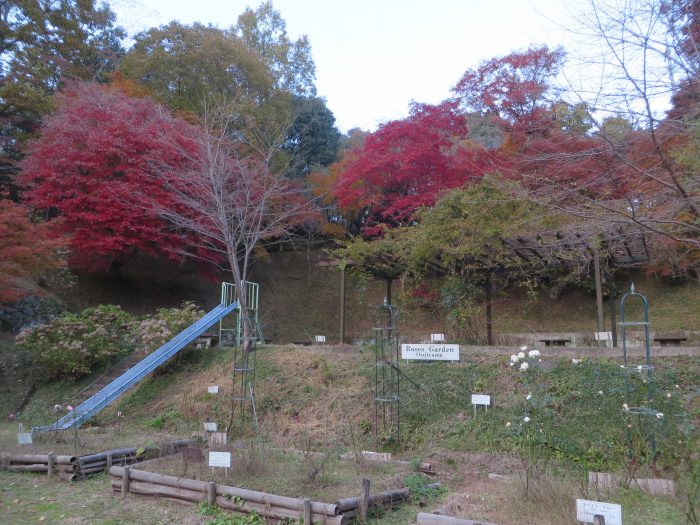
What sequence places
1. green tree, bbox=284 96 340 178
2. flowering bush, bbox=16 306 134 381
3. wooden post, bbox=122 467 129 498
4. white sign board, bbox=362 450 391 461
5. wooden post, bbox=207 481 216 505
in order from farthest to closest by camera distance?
green tree, bbox=284 96 340 178 < flowering bush, bbox=16 306 134 381 < white sign board, bbox=362 450 391 461 < wooden post, bbox=122 467 129 498 < wooden post, bbox=207 481 216 505

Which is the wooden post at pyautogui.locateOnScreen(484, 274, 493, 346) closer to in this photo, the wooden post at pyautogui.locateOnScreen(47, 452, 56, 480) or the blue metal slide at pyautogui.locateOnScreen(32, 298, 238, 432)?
the blue metal slide at pyautogui.locateOnScreen(32, 298, 238, 432)

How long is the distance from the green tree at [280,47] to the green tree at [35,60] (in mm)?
6381

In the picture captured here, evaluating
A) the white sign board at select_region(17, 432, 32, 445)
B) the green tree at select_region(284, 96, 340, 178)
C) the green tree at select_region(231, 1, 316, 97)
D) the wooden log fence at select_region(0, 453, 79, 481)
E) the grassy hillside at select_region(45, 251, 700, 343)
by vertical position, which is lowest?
the wooden log fence at select_region(0, 453, 79, 481)

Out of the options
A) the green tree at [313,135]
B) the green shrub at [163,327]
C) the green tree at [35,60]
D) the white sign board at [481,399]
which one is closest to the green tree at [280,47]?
the green tree at [313,135]

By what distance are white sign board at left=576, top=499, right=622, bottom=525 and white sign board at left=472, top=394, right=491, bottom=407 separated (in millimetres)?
3595

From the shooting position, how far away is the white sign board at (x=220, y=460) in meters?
5.85

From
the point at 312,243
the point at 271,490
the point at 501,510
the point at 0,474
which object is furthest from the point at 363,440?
the point at 312,243

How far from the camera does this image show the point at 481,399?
25.7 ft

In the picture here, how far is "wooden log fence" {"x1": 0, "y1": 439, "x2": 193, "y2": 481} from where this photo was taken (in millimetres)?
6840

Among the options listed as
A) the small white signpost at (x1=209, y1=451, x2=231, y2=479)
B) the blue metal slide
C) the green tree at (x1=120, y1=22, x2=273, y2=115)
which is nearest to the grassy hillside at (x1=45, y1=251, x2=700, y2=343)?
the blue metal slide

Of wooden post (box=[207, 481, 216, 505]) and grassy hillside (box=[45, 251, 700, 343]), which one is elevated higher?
grassy hillside (box=[45, 251, 700, 343])

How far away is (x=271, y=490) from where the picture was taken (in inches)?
213

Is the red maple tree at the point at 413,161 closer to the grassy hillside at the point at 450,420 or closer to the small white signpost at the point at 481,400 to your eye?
the grassy hillside at the point at 450,420

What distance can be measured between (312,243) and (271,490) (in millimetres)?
18746
